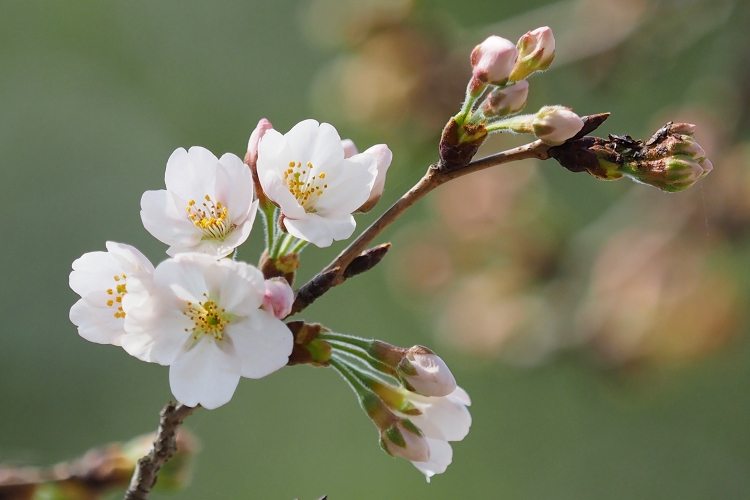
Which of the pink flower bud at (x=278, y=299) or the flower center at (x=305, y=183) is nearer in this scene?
the pink flower bud at (x=278, y=299)

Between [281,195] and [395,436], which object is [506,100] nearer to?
[281,195]

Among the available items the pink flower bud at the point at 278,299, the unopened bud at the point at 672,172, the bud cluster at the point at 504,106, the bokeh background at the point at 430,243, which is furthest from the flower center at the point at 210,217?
the bokeh background at the point at 430,243

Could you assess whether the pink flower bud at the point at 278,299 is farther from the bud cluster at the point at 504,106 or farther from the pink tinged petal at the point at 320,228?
the bud cluster at the point at 504,106

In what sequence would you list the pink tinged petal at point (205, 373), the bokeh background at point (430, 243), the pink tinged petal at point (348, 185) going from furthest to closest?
the bokeh background at point (430, 243) < the pink tinged petal at point (348, 185) < the pink tinged petal at point (205, 373)

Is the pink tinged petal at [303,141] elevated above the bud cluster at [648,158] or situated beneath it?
elevated above

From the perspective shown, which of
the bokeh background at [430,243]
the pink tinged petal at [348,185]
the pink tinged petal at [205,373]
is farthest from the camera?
the bokeh background at [430,243]

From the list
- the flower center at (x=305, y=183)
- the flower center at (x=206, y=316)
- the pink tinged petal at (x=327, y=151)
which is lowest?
the flower center at (x=206, y=316)

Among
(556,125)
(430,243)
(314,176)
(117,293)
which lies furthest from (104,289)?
(430,243)
